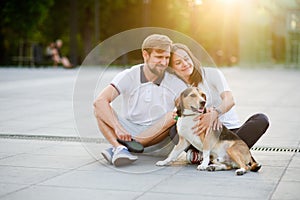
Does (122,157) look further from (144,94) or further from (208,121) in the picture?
(208,121)

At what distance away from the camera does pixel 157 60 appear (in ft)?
24.6

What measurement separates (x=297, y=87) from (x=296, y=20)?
44.9 feet

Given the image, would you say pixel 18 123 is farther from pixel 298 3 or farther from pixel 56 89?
pixel 298 3

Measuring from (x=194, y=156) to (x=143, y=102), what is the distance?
2.68 feet

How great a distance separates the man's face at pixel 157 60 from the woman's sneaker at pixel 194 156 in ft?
2.88

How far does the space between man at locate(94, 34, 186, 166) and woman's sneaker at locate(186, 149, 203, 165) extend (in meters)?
0.36

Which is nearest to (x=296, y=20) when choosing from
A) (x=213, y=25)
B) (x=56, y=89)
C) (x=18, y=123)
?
(x=213, y=25)

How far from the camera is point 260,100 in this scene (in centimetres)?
1576

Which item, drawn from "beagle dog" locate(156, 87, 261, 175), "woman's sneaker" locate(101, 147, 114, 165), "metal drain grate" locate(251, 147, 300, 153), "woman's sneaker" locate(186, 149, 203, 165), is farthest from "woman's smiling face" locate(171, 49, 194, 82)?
"metal drain grate" locate(251, 147, 300, 153)

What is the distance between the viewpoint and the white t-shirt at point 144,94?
7707mm

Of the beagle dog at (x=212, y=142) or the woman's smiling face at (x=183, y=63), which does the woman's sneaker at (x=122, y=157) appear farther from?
the woman's smiling face at (x=183, y=63)

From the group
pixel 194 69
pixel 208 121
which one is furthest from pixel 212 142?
pixel 194 69

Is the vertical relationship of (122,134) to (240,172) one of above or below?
above

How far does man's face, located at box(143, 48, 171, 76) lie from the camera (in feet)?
24.3
